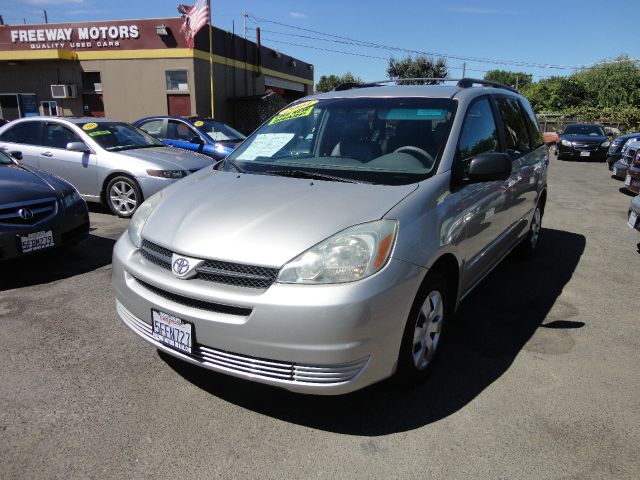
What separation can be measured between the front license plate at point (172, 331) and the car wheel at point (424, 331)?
1.09 meters

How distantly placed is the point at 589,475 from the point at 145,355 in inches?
102

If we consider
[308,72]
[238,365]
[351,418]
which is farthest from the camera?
[308,72]

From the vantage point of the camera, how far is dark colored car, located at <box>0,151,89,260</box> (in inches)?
172

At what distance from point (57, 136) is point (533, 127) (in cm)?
680

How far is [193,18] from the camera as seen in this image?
16.5 m

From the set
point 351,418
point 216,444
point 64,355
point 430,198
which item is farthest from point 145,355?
point 430,198

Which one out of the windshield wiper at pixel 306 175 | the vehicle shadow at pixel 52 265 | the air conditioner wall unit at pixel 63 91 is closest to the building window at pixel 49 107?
the air conditioner wall unit at pixel 63 91

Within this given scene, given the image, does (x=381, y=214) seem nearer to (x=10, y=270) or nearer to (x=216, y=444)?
(x=216, y=444)

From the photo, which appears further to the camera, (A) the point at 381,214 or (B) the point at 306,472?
(A) the point at 381,214

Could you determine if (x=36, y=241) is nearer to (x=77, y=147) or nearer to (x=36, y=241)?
(x=36, y=241)

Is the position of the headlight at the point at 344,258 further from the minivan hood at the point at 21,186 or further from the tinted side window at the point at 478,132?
the minivan hood at the point at 21,186

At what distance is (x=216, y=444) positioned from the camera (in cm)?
239

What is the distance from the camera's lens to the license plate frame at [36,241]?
173 inches

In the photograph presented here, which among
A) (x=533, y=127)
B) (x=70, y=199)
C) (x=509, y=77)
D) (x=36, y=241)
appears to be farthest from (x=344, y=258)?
(x=509, y=77)
